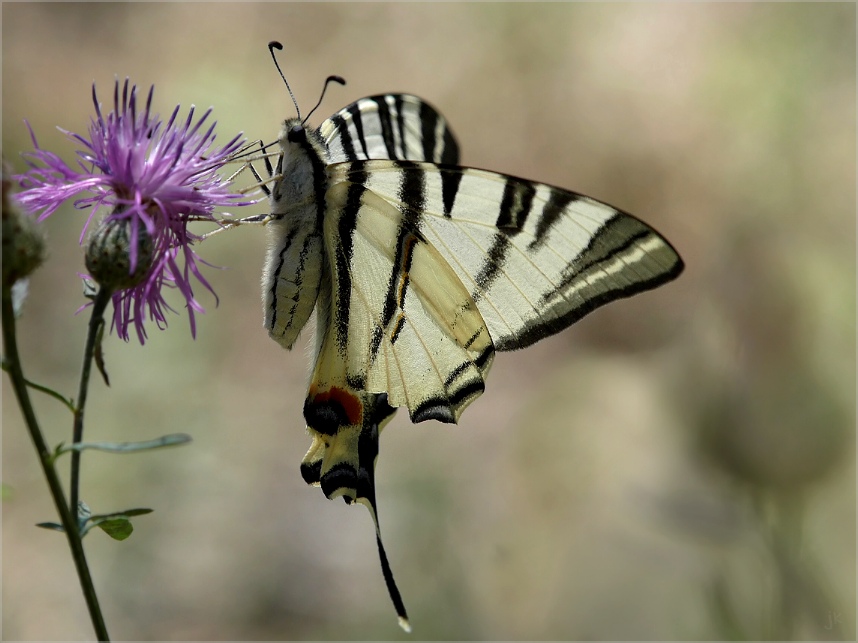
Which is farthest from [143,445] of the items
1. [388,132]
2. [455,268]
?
[388,132]

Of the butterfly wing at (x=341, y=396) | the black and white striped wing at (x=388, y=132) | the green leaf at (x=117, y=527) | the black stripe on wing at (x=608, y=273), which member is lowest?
the green leaf at (x=117, y=527)

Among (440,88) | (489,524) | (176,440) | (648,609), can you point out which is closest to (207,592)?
(489,524)

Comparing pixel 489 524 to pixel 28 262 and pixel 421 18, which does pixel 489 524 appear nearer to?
pixel 28 262

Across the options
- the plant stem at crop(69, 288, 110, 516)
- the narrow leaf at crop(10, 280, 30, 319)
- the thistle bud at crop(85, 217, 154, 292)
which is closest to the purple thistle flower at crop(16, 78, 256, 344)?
the thistle bud at crop(85, 217, 154, 292)

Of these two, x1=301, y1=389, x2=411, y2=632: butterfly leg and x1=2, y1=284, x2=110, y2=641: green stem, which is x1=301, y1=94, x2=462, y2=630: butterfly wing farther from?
x1=2, y1=284, x2=110, y2=641: green stem

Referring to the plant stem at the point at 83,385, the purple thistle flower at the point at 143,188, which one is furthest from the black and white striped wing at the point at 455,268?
the plant stem at the point at 83,385

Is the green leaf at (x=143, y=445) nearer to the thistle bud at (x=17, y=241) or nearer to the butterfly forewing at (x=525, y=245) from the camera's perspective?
the thistle bud at (x=17, y=241)
